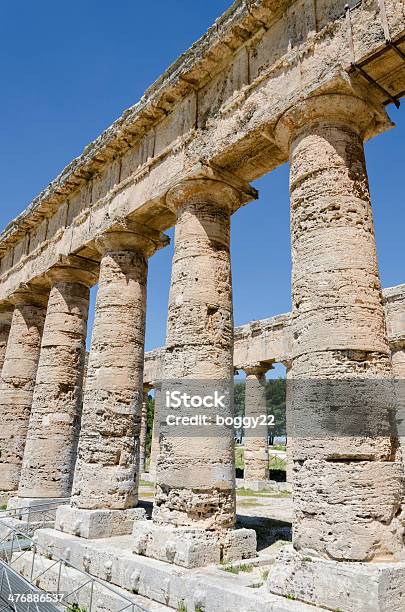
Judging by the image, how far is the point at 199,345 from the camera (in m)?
8.17

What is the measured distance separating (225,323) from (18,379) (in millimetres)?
8916

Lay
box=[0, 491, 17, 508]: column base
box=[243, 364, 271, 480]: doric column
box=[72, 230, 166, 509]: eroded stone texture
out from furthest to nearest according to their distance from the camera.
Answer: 1. box=[243, 364, 271, 480]: doric column
2. box=[0, 491, 17, 508]: column base
3. box=[72, 230, 166, 509]: eroded stone texture

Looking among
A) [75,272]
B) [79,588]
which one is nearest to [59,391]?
[75,272]

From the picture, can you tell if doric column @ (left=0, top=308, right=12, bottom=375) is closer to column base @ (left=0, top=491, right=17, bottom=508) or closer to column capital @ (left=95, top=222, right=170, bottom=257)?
column base @ (left=0, top=491, right=17, bottom=508)

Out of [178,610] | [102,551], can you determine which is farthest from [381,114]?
[102,551]

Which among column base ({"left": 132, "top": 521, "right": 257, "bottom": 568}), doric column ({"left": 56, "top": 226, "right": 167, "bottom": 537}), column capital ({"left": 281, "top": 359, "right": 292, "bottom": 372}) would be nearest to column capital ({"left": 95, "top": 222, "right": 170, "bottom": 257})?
doric column ({"left": 56, "top": 226, "right": 167, "bottom": 537})

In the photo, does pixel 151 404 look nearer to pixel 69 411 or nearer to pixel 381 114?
pixel 69 411

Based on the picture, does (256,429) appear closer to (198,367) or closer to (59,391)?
(59,391)

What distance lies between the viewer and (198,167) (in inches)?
351

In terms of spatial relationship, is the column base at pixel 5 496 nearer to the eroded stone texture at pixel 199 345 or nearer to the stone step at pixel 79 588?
the stone step at pixel 79 588

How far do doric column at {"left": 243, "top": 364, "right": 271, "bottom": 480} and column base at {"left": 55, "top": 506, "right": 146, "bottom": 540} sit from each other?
13.4 metres

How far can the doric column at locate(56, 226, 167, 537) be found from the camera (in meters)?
9.40

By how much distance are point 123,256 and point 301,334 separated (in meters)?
5.94

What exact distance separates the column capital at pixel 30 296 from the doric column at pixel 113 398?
4780 millimetres
